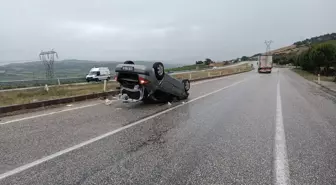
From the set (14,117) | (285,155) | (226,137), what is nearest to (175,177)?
(285,155)

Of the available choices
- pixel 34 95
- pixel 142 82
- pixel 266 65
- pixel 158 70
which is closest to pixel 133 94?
pixel 142 82

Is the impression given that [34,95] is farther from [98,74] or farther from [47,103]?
[98,74]

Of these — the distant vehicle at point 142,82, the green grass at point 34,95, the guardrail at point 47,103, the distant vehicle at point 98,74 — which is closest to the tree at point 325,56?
the distant vehicle at point 98,74

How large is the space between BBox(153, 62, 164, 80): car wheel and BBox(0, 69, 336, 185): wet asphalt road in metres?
Result: 2.28

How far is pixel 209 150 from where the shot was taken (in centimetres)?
541

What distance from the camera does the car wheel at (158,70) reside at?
11.1m

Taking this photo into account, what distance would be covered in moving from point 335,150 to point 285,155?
1.08 m

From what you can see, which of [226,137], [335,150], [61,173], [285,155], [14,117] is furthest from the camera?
[14,117]

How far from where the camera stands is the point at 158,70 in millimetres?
11258

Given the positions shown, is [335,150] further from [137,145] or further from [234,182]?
[137,145]

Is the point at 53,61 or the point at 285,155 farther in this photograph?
the point at 53,61

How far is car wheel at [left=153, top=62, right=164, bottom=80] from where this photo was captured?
36.5 ft

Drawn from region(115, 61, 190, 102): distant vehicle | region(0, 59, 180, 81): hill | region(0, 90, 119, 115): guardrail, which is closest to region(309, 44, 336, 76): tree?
region(0, 59, 180, 81): hill

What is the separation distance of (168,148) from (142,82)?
17.4 ft
